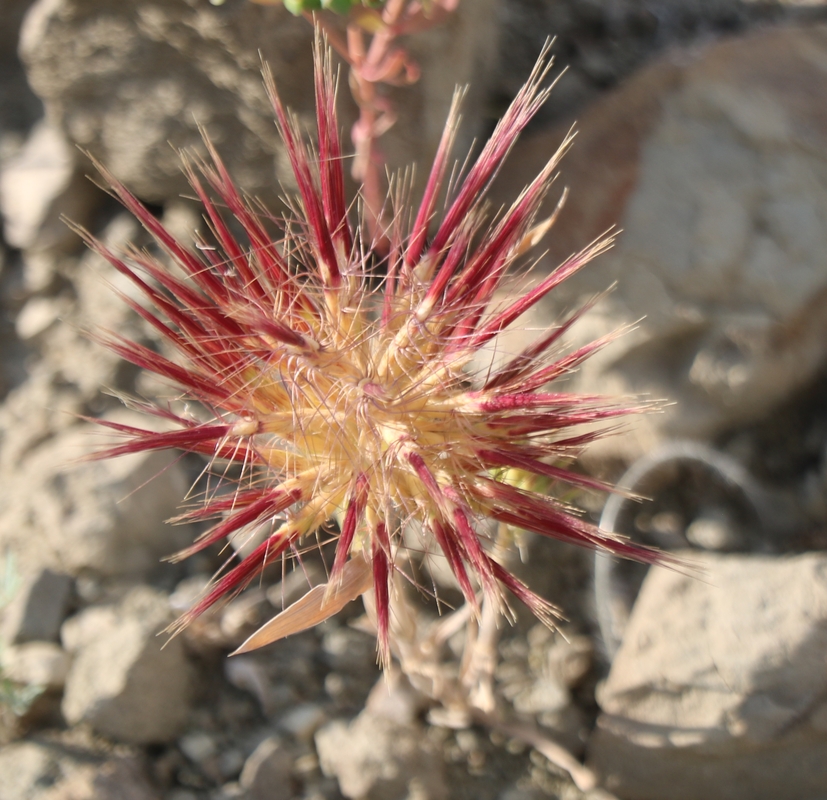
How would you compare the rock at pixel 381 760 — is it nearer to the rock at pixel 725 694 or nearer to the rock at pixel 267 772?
the rock at pixel 267 772

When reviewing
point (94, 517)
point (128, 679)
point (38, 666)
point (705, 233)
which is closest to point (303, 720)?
point (128, 679)

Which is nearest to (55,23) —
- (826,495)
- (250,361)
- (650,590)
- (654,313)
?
(250,361)

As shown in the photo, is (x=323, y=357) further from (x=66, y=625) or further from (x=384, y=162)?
(x=66, y=625)

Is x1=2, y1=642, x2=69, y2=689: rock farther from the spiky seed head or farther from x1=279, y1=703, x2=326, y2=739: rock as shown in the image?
the spiky seed head

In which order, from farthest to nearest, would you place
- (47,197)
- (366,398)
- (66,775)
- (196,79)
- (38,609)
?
(47,197) → (196,79) → (38,609) → (66,775) → (366,398)

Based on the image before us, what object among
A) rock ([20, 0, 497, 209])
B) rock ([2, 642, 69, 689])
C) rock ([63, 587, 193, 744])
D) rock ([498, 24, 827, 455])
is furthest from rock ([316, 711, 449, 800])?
rock ([20, 0, 497, 209])

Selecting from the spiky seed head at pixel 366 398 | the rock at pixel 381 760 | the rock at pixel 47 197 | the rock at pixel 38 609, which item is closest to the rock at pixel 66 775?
the rock at pixel 38 609

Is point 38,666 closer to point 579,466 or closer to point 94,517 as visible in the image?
point 94,517
